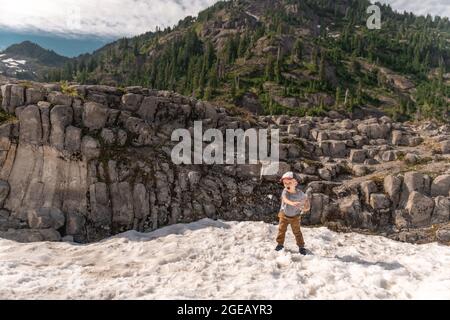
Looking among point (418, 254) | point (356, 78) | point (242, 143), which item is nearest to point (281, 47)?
point (356, 78)

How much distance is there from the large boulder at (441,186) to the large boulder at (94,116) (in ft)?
69.4

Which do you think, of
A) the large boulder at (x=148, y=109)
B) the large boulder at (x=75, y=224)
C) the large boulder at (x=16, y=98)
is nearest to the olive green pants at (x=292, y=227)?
the large boulder at (x=75, y=224)

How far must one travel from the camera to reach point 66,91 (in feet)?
73.2

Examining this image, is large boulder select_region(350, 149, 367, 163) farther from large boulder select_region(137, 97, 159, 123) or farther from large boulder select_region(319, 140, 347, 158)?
large boulder select_region(137, 97, 159, 123)

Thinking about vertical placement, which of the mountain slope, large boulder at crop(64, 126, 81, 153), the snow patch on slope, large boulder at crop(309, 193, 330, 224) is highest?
the mountain slope

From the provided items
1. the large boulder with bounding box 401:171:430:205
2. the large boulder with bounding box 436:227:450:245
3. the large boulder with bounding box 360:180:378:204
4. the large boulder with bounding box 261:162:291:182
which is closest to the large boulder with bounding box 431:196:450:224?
the large boulder with bounding box 401:171:430:205

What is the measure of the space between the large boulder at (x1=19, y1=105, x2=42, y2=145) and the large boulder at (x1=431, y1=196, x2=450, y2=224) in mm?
23468

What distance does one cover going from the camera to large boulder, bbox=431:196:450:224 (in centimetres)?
1894

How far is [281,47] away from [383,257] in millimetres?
178984

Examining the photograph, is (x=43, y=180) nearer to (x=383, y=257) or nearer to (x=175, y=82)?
(x=383, y=257)

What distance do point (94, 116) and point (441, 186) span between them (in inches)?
870

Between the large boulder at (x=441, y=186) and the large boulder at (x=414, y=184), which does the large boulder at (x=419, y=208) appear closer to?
the large boulder at (x=414, y=184)

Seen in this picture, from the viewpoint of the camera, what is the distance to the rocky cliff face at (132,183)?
18.4m

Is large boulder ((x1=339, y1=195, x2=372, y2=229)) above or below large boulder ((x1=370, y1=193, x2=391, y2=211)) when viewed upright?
below
